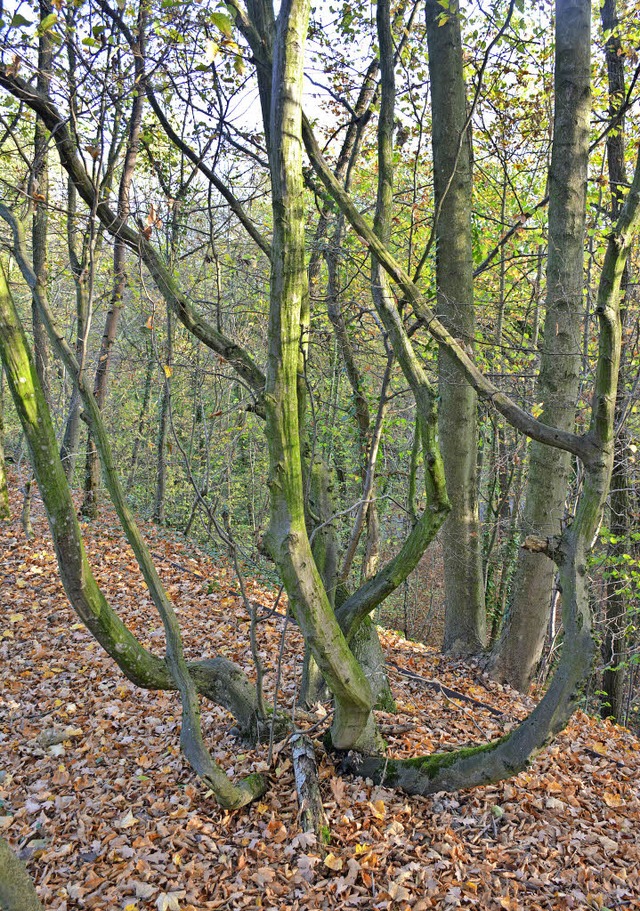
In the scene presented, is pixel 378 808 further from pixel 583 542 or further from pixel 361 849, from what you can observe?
pixel 583 542

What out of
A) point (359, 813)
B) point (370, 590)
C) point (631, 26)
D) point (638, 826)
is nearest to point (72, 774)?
point (359, 813)

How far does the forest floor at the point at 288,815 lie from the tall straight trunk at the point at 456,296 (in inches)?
45.6

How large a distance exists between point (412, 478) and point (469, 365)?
91 cm

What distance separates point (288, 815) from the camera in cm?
370

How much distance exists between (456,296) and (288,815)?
5020 mm

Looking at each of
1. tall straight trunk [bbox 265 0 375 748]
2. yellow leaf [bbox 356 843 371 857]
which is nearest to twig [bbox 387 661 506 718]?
yellow leaf [bbox 356 843 371 857]

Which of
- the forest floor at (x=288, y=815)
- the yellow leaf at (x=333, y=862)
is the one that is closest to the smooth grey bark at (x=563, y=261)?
the forest floor at (x=288, y=815)

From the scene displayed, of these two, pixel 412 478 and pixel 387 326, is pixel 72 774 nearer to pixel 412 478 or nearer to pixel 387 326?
pixel 412 478

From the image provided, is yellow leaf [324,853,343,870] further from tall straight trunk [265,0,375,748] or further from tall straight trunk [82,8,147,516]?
tall straight trunk [82,8,147,516]

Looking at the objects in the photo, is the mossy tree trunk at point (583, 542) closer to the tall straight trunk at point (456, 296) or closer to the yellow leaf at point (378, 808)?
the yellow leaf at point (378, 808)

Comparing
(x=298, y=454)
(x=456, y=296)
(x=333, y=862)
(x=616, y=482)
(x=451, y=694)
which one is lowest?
(x=451, y=694)

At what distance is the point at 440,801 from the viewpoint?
12.6 ft

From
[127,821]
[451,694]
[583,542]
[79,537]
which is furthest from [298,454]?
[451,694]

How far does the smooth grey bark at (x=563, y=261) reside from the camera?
5.53 metres
